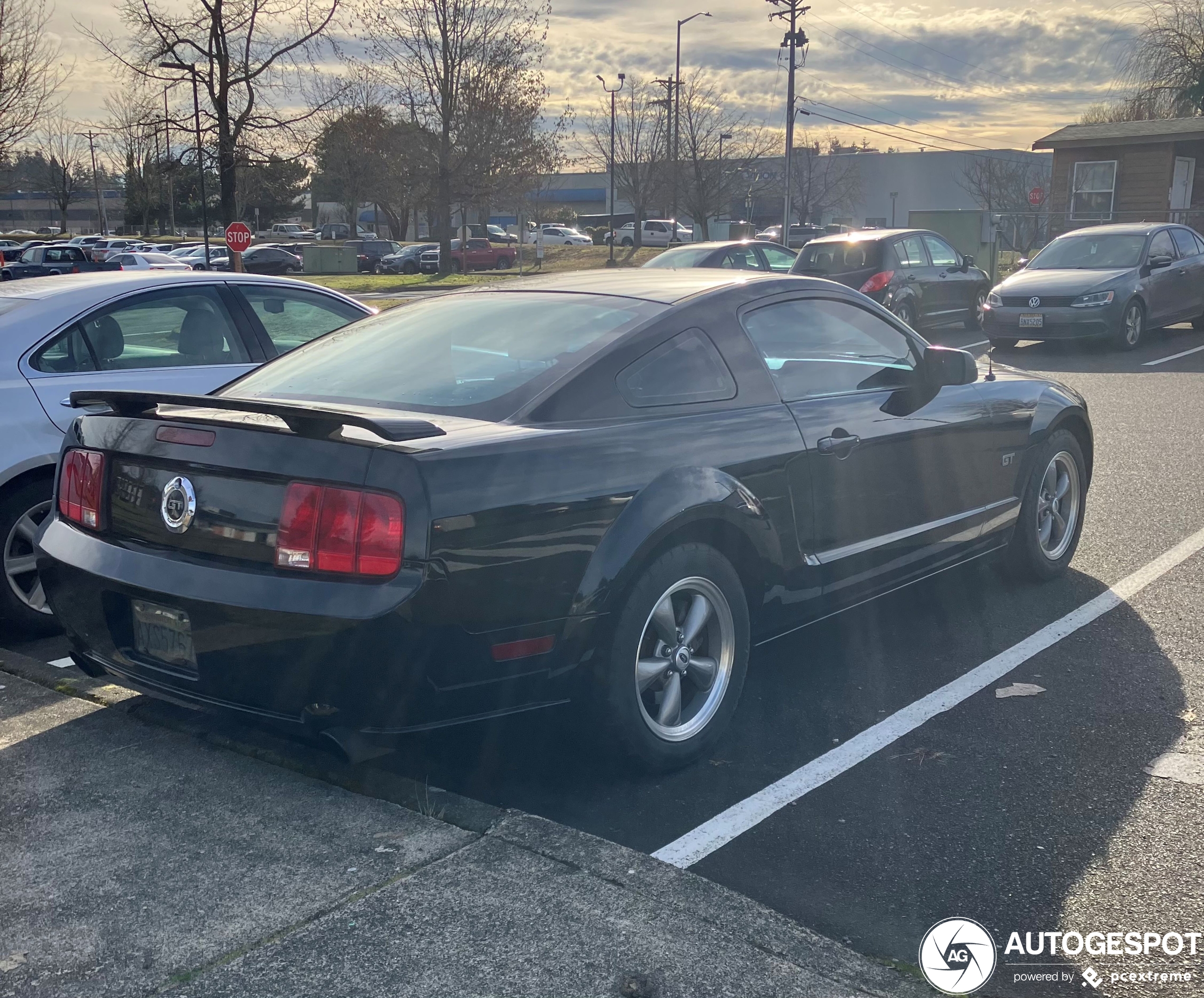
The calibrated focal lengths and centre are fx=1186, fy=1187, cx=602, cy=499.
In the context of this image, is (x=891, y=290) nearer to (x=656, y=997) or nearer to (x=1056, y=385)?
(x=1056, y=385)

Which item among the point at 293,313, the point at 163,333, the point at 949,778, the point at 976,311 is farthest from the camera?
the point at 976,311

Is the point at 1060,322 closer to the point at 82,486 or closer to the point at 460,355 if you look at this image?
the point at 460,355

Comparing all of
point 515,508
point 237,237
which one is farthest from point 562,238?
point 515,508

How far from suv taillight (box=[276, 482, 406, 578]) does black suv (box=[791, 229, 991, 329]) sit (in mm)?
12928

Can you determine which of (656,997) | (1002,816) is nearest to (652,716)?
(1002,816)

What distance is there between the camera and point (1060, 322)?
49.7ft

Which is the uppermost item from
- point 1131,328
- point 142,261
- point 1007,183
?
point 1007,183

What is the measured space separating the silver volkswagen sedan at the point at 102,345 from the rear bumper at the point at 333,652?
1649mm

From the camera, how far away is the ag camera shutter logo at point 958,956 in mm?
2672

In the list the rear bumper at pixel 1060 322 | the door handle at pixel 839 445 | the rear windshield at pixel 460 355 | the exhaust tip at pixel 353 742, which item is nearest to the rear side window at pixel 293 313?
the rear windshield at pixel 460 355

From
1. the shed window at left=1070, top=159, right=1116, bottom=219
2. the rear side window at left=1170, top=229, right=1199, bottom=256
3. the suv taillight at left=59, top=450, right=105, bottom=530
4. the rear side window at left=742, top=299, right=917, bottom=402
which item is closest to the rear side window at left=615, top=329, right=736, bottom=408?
the rear side window at left=742, top=299, right=917, bottom=402

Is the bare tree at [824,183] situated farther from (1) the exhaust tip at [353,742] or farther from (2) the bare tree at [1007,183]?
(1) the exhaust tip at [353,742]

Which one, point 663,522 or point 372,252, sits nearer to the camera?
point 663,522

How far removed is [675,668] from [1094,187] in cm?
3410
